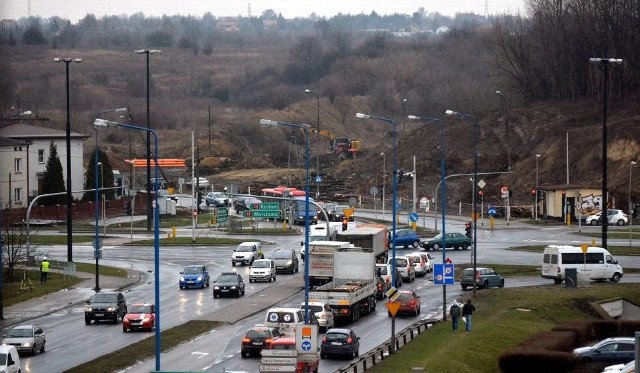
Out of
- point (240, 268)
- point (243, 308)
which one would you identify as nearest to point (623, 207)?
point (240, 268)

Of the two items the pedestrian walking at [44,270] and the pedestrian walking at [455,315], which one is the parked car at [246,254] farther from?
the pedestrian walking at [455,315]

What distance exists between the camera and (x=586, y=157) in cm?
13312

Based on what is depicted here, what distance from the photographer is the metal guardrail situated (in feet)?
139

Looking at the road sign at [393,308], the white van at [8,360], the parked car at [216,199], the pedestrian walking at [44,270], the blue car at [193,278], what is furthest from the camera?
the parked car at [216,199]

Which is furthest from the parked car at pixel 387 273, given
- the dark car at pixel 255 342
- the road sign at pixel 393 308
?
the dark car at pixel 255 342

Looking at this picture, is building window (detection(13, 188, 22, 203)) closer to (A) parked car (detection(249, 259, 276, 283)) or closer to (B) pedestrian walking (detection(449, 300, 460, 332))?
(A) parked car (detection(249, 259, 276, 283))

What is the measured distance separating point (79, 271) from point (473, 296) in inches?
1198

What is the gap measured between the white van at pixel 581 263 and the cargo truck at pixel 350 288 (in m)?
12.8

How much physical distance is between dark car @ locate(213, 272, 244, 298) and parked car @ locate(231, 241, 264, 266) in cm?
1613

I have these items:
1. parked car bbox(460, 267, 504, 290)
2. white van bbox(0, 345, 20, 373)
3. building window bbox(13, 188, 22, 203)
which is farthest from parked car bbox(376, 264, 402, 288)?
building window bbox(13, 188, 22, 203)

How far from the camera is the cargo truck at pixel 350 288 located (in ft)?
184

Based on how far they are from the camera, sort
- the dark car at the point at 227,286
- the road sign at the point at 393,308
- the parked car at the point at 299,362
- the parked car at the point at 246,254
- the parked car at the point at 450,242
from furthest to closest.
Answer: the parked car at the point at 450,242, the parked car at the point at 246,254, the dark car at the point at 227,286, the road sign at the point at 393,308, the parked car at the point at 299,362

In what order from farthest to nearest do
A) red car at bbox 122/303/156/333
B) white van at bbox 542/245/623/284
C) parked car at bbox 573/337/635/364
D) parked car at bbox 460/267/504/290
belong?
white van at bbox 542/245/623/284 → parked car at bbox 460/267/504/290 → red car at bbox 122/303/156/333 → parked car at bbox 573/337/635/364

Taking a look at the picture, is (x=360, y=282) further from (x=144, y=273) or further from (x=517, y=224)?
(x=517, y=224)
